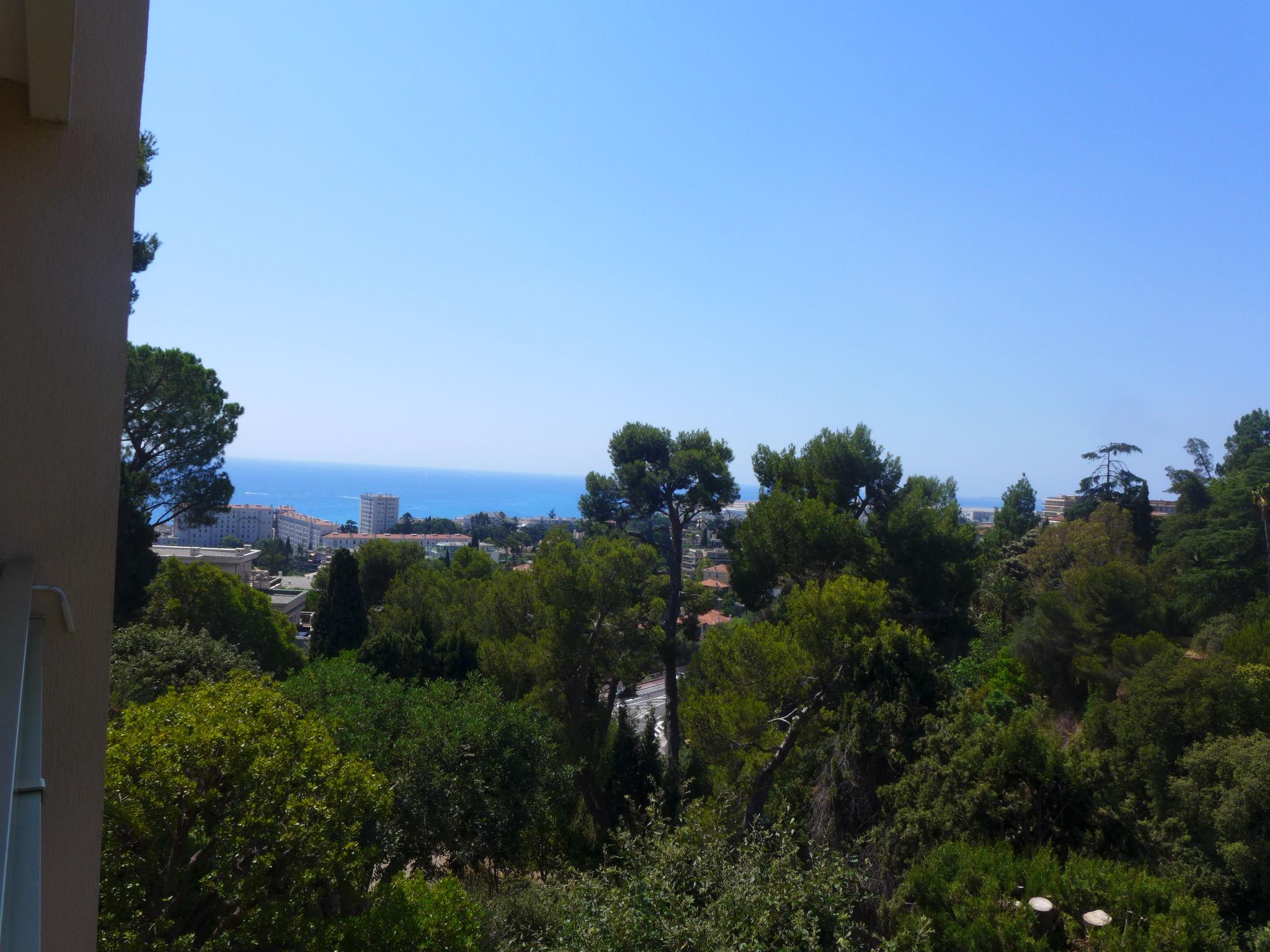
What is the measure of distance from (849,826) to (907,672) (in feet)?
6.99

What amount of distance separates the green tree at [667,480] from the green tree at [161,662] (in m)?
8.62

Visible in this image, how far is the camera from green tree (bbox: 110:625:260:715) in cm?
954

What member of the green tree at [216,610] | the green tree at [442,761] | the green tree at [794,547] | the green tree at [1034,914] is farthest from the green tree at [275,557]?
the green tree at [1034,914]

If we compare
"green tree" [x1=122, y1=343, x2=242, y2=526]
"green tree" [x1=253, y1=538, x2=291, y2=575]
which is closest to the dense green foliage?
"green tree" [x1=122, y1=343, x2=242, y2=526]

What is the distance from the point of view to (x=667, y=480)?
58.3 ft

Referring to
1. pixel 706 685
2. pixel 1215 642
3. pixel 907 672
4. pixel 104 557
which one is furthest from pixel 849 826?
pixel 104 557

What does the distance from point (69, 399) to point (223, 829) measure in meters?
4.48

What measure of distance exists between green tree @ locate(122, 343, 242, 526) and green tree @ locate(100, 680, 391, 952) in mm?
8509

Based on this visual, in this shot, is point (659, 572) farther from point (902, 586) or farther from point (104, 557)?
point (104, 557)

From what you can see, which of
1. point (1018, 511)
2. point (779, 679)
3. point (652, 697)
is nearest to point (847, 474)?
point (779, 679)

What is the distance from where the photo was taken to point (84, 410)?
1824 mm

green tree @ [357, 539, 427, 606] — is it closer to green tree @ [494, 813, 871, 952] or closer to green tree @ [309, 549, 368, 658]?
green tree @ [309, 549, 368, 658]

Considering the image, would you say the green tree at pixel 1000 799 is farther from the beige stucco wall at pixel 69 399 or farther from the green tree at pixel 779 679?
the beige stucco wall at pixel 69 399

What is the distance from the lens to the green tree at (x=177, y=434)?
12.9m
